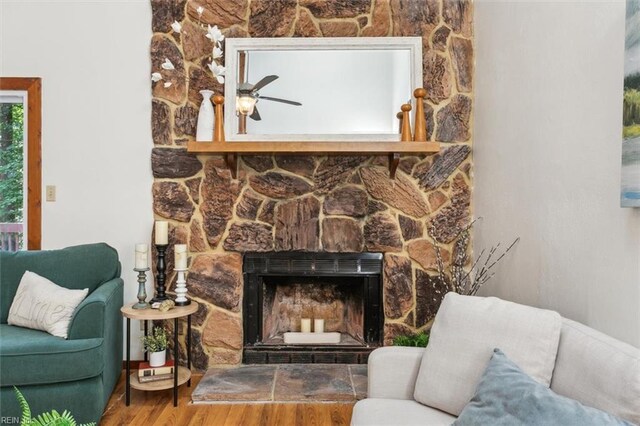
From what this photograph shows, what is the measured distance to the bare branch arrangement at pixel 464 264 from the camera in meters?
2.79

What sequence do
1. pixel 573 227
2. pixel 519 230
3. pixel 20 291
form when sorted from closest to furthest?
pixel 573 227
pixel 519 230
pixel 20 291

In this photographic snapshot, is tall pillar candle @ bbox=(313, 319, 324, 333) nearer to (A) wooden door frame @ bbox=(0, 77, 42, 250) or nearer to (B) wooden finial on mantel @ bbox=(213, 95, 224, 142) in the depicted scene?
(B) wooden finial on mantel @ bbox=(213, 95, 224, 142)

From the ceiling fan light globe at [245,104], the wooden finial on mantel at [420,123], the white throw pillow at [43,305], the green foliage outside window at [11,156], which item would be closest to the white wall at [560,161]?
the wooden finial on mantel at [420,123]

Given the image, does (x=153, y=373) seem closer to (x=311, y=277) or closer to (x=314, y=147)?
(x=311, y=277)

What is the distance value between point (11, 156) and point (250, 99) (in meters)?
1.77

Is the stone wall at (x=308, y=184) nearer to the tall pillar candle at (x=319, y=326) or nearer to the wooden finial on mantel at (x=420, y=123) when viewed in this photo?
the wooden finial on mantel at (x=420, y=123)

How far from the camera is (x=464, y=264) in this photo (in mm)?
3166

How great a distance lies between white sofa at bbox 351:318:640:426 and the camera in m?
1.24

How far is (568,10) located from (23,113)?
337 cm

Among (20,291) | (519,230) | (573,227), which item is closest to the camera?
(573,227)

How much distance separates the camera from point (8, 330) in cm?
252

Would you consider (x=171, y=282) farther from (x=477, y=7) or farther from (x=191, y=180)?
(x=477, y=7)

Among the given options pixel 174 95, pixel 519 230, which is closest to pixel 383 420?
pixel 519 230

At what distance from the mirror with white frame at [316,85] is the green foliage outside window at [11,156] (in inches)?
60.3
